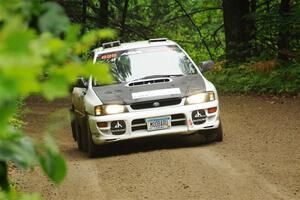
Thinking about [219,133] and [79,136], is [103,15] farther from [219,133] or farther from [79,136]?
[219,133]

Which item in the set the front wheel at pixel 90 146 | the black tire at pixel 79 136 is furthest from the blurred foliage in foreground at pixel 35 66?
the black tire at pixel 79 136

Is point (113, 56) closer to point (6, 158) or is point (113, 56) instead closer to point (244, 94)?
point (244, 94)

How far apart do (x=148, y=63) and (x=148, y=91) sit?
97cm

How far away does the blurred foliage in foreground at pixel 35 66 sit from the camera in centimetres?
116

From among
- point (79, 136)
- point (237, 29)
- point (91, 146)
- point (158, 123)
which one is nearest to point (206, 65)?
point (158, 123)

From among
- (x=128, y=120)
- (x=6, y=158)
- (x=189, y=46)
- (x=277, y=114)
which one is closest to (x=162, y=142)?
(x=128, y=120)

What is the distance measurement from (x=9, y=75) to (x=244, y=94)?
19.2m

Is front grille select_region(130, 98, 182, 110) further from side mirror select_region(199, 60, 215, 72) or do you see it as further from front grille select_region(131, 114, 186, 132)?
side mirror select_region(199, 60, 215, 72)

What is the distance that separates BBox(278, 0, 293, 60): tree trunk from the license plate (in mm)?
10179

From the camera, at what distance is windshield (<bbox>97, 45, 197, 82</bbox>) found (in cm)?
1183

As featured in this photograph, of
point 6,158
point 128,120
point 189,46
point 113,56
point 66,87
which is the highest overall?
point 66,87

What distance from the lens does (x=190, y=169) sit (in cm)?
926

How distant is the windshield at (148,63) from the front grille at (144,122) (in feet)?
2.97

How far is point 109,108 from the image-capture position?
36.3 ft
